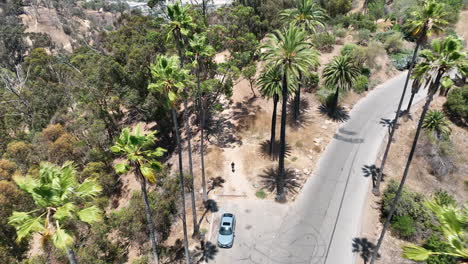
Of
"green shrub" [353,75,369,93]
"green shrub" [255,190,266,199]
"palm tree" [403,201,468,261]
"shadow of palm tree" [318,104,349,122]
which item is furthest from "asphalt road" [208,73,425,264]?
"palm tree" [403,201,468,261]

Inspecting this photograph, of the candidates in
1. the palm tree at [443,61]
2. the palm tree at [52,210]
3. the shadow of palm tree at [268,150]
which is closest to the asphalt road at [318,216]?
the shadow of palm tree at [268,150]

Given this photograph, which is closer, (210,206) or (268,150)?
(210,206)

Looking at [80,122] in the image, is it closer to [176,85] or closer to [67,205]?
[176,85]

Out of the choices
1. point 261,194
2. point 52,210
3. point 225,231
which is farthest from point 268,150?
point 52,210

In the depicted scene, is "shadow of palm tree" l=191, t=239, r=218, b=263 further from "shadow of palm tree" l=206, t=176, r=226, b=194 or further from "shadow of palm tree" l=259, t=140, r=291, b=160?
"shadow of palm tree" l=259, t=140, r=291, b=160

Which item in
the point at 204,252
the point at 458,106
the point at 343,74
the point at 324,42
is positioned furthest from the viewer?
the point at 324,42

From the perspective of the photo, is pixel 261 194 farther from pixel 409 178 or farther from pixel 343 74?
pixel 343 74
